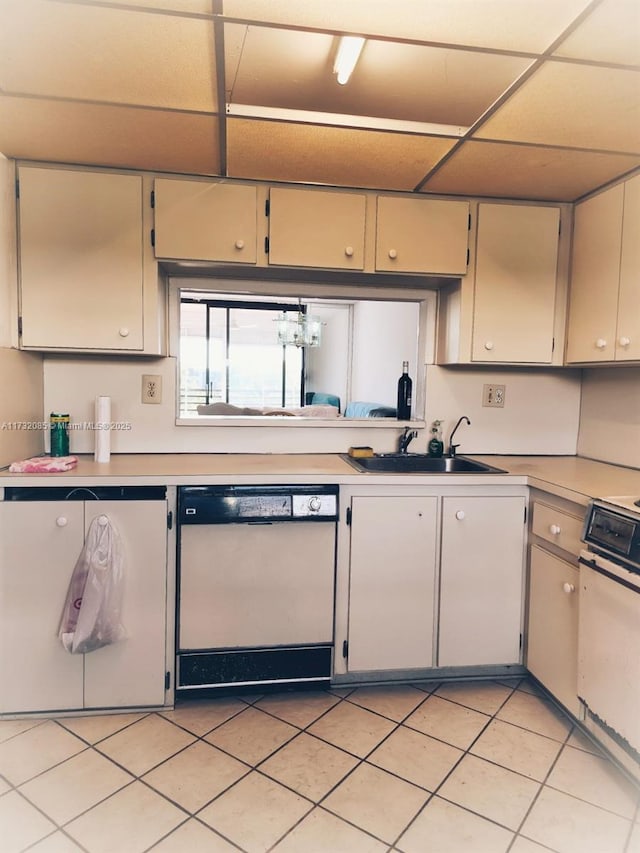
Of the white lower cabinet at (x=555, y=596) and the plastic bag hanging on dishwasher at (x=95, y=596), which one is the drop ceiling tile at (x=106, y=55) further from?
the white lower cabinet at (x=555, y=596)

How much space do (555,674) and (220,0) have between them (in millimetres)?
2364

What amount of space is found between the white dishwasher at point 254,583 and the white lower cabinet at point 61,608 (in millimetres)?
98

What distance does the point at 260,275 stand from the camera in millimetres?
2527

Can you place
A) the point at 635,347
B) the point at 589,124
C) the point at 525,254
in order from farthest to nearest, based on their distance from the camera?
1. the point at 525,254
2. the point at 635,347
3. the point at 589,124

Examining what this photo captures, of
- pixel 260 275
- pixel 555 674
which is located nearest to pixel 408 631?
pixel 555 674

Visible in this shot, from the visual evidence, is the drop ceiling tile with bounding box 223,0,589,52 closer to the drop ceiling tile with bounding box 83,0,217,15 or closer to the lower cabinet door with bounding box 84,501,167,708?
the drop ceiling tile with bounding box 83,0,217,15

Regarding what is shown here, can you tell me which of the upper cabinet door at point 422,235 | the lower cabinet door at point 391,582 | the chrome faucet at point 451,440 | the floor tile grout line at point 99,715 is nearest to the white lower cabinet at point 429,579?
the lower cabinet door at point 391,582

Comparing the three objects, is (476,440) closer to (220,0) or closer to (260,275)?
(260,275)

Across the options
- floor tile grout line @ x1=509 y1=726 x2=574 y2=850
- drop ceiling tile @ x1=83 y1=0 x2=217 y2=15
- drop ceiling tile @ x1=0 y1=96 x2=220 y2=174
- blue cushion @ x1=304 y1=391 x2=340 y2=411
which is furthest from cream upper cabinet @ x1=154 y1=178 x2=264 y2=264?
blue cushion @ x1=304 y1=391 x2=340 y2=411

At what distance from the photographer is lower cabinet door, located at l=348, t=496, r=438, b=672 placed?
7.01 ft

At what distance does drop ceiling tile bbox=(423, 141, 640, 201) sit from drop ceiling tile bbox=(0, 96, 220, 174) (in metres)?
0.95

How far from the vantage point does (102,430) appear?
2.27 metres

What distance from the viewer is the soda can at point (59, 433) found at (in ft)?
7.59

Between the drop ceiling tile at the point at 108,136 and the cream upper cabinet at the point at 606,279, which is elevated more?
the drop ceiling tile at the point at 108,136
